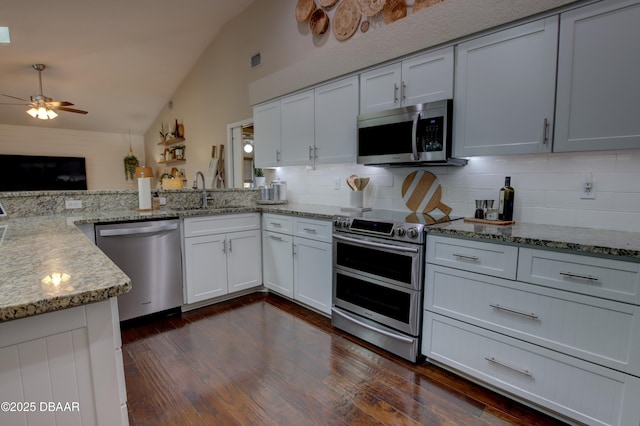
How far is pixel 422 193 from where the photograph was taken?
2701 millimetres

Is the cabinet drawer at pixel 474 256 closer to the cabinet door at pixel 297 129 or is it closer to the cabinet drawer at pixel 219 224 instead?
the cabinet door at pixel 297 129

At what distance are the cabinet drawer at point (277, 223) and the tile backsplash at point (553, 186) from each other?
960mm

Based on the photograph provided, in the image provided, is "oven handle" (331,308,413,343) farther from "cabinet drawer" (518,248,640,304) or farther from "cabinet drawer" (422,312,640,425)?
"cabinet drawer" (518,248,640,304)

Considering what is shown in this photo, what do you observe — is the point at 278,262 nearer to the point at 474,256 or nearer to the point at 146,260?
the point at 146,260

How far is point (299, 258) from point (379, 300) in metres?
0.96

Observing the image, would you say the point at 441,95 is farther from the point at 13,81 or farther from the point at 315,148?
the point at 13,81

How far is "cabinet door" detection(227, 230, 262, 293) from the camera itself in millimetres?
3168

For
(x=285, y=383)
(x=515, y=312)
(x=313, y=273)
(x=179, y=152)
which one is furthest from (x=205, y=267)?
(x=179, y=152)

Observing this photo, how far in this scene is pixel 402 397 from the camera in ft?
5.91

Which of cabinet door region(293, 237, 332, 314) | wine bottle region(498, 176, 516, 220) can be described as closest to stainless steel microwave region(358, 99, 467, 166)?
wine bottle region(498, 176, 516, 220)

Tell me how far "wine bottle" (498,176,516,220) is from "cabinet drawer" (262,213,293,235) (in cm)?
176

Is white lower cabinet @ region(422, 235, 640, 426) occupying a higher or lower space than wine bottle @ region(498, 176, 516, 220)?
lower

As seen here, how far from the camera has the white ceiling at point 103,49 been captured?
12.6 ft

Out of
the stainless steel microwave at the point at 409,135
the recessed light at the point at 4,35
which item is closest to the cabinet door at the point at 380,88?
the stainless steel microwave at the point at 409,135
